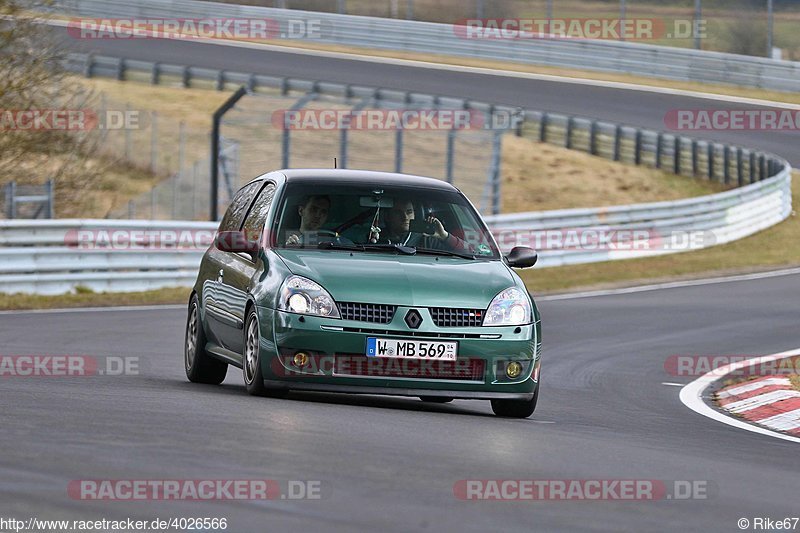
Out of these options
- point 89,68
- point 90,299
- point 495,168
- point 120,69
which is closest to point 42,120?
point 90,299

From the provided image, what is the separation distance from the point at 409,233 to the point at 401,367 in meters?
1.28

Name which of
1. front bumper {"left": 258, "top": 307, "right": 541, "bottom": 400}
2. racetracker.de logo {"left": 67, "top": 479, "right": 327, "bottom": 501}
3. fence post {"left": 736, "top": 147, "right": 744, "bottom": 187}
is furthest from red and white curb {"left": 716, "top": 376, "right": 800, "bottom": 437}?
fence post {"left": 736, "top": 147, "right": 744, "bottom": 187}

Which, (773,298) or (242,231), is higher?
(242,231)

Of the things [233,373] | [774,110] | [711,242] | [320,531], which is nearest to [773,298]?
[711,242]

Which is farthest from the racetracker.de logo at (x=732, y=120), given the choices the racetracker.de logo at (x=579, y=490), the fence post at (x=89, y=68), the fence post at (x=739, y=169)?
the racetracker.de logo at (x=579, y=490)

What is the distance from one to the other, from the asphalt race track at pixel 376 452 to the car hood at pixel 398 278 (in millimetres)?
688

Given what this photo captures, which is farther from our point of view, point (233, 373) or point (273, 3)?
point (273, 3)

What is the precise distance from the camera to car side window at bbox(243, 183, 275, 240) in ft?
33.4

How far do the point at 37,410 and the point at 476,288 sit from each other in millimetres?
2712

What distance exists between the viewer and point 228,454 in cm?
668

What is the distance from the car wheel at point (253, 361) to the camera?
9.14 metres

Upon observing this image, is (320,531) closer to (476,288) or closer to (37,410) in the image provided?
(37,410)

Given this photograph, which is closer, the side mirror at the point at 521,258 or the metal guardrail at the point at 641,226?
the side mirror at the point at 521,258

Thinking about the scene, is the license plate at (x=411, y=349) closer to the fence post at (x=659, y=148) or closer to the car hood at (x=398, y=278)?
the car hood at (x=398, y=278)
